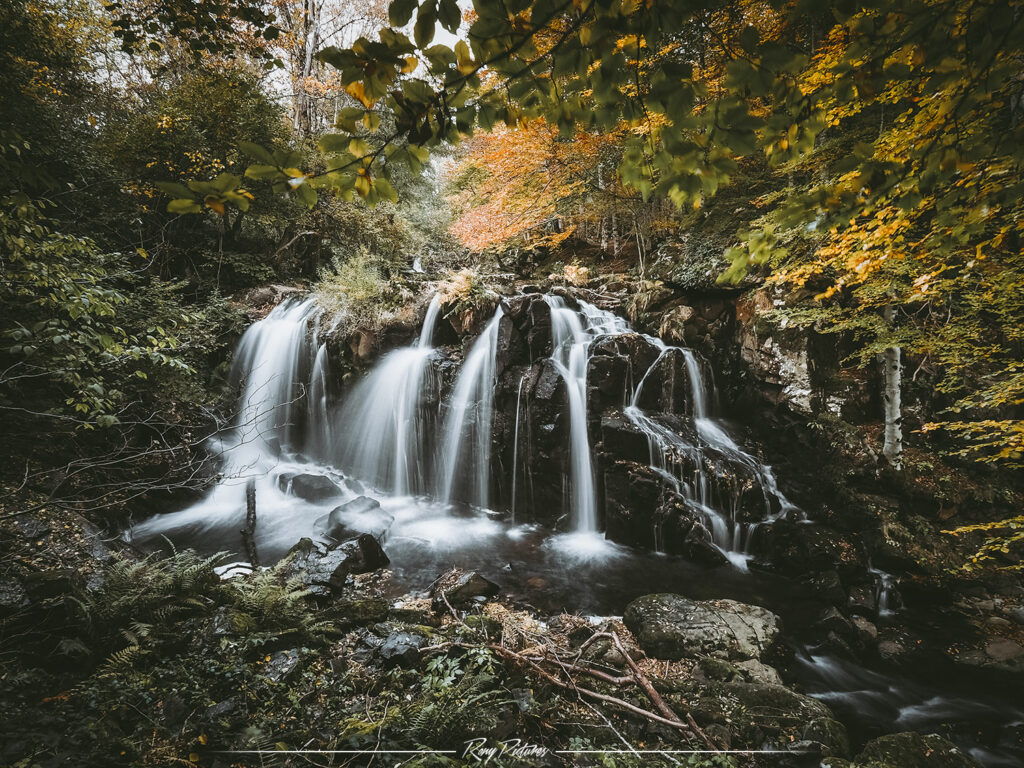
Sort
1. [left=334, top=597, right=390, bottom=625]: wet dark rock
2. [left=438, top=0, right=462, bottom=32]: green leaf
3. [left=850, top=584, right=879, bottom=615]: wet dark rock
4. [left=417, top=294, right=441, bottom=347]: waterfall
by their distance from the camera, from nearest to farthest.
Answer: [left=438, top=0, right=462, bottom=32]: green leaf, [left=334, top=597, right=390, bottom=625]: wet dark rock, [left=850, top=584, right=879, bottom=615]: wet dark rock, [left=417, top=294, right=441, bottom=347]: waterfall

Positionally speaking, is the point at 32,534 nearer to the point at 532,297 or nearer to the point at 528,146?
the point at 532,297

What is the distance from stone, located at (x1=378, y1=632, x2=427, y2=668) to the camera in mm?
3461

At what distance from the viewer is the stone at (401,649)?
346 centimetres

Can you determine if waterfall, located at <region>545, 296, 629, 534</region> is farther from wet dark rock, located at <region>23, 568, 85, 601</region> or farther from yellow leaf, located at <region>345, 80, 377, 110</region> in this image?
yellow leaf, located at <region>345, 80, 377, 110</region>

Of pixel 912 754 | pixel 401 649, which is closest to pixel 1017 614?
pixel 912 754

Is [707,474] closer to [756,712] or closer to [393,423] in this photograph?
[756,712]

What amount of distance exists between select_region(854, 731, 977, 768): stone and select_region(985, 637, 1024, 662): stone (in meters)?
2.85

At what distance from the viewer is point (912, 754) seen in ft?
9.80

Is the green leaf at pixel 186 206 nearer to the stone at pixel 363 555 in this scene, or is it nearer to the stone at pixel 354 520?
the stone at pixel 363 555

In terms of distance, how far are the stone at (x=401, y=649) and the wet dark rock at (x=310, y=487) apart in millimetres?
5922

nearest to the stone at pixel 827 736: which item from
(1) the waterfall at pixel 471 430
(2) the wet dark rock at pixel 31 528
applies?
(1) the waterfall at pixel 471 430

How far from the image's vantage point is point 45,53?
8312mm

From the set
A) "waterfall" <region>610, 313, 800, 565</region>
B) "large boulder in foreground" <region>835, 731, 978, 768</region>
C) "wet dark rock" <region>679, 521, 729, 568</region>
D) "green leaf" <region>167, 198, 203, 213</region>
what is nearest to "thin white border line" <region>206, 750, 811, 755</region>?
Answer: "large boulder in foreground" <region>835, 731, 978, 768</region>

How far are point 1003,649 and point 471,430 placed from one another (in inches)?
336
